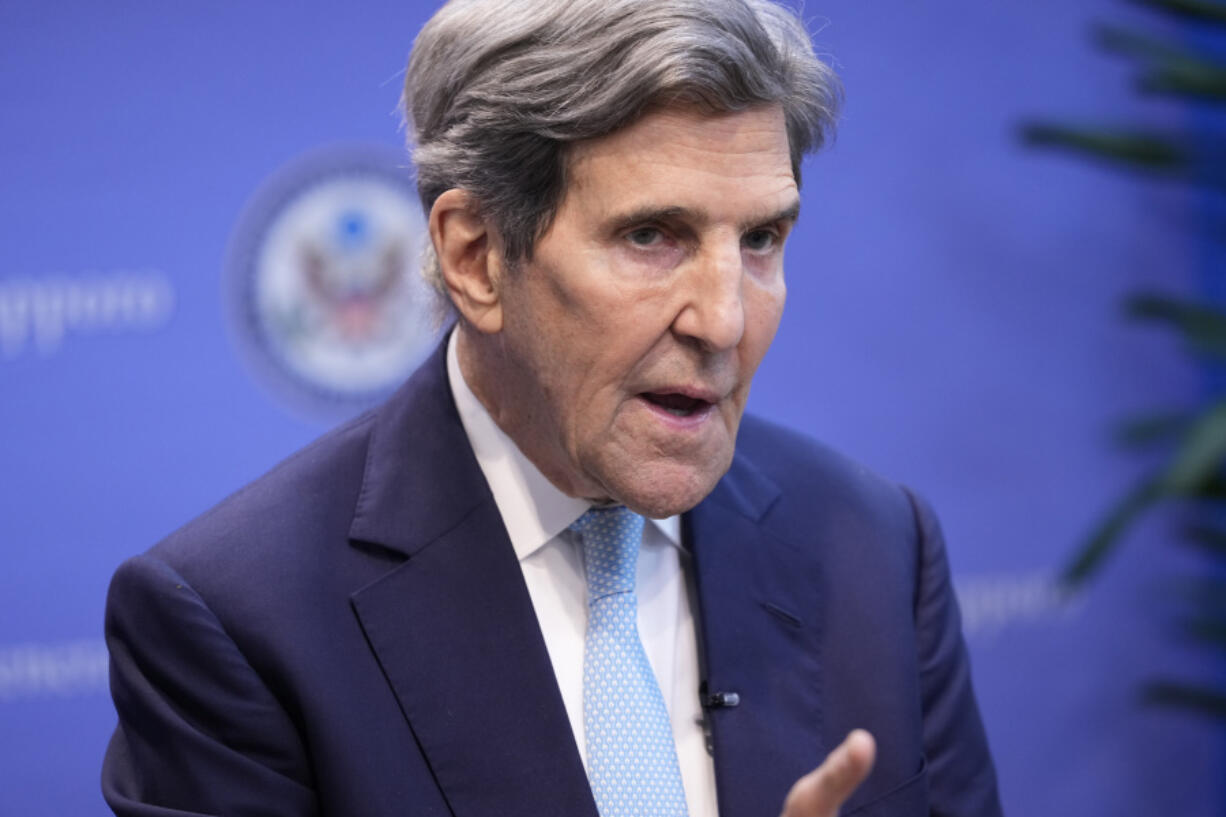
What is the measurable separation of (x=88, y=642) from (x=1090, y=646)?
2263mm

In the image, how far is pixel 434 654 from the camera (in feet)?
4.91

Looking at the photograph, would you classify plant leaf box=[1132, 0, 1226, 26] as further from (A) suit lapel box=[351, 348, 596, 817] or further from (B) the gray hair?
(A) suit lapel box=[351, 348, 596, 817]

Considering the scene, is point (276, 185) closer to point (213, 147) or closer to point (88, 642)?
point (213, 147)

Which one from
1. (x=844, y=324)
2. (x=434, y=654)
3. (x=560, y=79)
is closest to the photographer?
(x=560, y=79)

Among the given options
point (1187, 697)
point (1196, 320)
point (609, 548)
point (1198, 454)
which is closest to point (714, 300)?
point (609, 548)

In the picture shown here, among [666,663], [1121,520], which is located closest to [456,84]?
[666,663]

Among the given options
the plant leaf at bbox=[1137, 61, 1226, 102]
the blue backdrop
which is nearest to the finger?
the blue backdrop

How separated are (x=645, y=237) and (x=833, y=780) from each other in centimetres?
58

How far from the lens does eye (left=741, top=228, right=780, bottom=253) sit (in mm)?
1505

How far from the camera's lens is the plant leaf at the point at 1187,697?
126 inches

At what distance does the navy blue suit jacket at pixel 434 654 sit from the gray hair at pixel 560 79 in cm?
30

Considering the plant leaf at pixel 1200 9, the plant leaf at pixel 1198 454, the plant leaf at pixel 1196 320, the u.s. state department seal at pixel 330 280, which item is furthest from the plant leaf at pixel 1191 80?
the u.s. state department seal at pixel 330 280

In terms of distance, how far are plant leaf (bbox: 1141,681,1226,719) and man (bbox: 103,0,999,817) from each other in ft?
6.07

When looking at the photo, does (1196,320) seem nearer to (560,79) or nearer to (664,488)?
(664,488)
